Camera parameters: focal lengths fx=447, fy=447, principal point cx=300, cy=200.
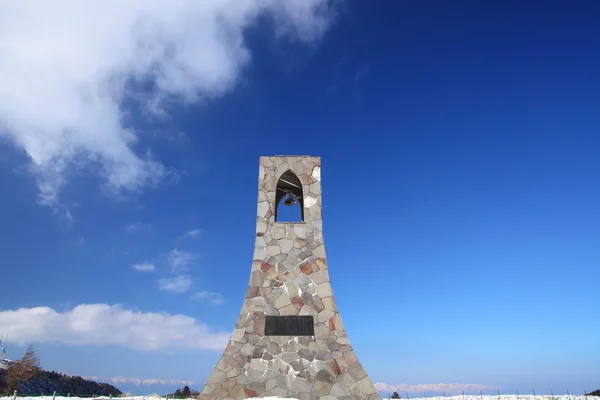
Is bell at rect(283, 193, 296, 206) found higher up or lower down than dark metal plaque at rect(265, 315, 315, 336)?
higher up

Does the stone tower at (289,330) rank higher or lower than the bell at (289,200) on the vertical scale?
lower

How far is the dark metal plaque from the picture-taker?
13891mm

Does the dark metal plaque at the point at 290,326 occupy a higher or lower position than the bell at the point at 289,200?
lower

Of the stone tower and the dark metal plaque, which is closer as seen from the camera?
the stone tower

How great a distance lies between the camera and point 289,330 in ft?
45.7

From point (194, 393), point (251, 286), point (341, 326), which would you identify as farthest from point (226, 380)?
point (194, 393)

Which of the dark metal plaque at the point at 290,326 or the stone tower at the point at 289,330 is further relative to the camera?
the dark metal plaque at the point at 290,326

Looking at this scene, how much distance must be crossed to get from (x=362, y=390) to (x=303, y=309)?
2957mm

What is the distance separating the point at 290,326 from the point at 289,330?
0.12 m

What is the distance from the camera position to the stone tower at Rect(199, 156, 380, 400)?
13344 millimetres

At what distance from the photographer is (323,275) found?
1474cm

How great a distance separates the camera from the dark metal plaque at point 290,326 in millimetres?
13891

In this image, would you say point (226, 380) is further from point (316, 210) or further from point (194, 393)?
point (194, 393)

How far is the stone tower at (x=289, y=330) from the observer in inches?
525
